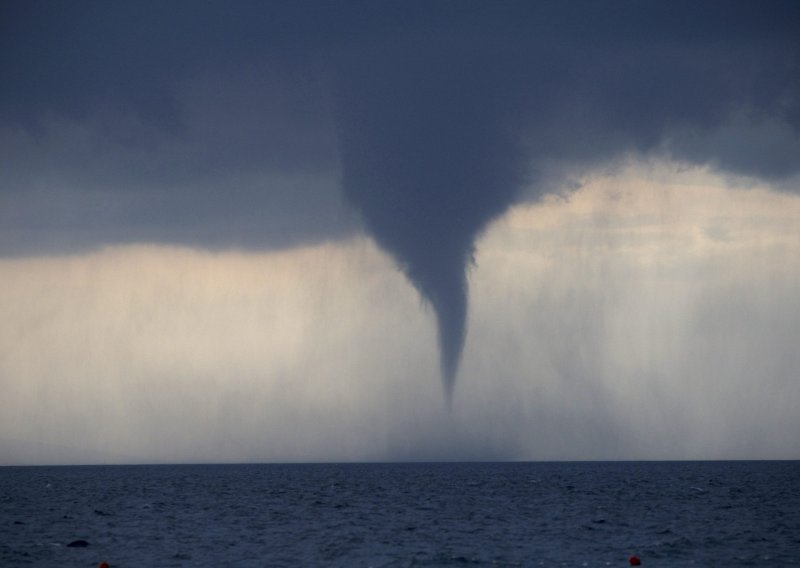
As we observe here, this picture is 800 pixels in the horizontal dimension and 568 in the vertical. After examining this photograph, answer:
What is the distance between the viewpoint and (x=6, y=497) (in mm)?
112875

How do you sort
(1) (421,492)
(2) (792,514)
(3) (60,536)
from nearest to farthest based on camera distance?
(3) (60,536)
(2) (792,514)
(1) (421,492)

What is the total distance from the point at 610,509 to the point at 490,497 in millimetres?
24950

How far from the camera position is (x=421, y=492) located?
120 m

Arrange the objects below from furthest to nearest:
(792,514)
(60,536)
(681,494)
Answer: (681,494) < (792,514) < (60,536)

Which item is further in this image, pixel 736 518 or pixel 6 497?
pixel 6 497

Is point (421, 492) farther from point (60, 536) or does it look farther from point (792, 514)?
point (60, 536)

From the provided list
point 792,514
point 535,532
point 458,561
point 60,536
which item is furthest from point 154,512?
point 792,514

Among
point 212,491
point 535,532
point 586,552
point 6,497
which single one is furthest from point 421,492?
point 586,552

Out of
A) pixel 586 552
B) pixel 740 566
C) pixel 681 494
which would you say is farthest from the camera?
pixel 681 494

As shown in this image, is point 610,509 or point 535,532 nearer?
point 535,532

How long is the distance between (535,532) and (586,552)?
10621mm

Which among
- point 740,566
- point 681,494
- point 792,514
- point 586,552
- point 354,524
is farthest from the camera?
point 681,494

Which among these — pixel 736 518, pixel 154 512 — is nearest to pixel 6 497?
pixel 154 512

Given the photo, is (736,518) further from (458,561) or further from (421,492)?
(421,492)
